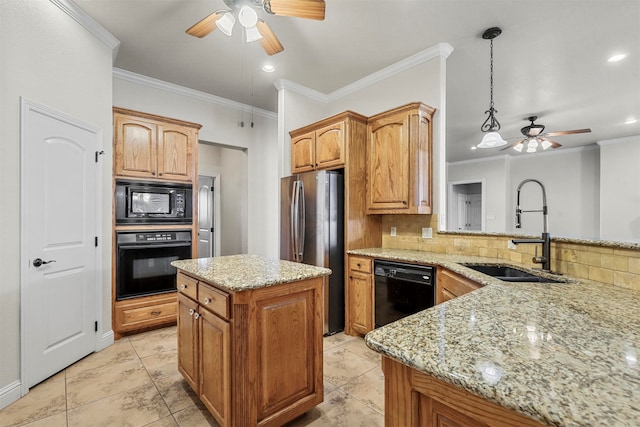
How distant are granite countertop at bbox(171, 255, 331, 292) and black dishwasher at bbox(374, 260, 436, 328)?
1.08 metres

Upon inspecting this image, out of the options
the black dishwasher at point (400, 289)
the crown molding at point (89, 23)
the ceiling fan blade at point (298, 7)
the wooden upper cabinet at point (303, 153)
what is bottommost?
the black dishwasher at point (400, 289)

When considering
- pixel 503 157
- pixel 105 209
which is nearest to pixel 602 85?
pixel 503 157

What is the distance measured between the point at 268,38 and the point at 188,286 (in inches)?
77.5

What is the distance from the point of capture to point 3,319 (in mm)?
1953

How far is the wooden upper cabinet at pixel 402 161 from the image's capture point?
2900 mm

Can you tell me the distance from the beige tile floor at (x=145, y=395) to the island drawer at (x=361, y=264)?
0.75 metres

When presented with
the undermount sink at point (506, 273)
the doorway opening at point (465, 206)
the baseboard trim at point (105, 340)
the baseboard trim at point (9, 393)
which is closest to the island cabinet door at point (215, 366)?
the baseboard trim at point (9, 393)

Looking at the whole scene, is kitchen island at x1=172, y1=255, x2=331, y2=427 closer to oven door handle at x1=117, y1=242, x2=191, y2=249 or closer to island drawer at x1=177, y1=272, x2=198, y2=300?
island drawer at x1=177, y1=272, x2=198, y2=300

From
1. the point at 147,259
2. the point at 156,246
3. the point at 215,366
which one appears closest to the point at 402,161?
the point at 215,366

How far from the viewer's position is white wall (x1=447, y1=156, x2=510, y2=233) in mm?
7297

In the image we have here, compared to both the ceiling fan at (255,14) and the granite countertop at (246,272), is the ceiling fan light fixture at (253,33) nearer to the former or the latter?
the ceiling fan at (255,14)

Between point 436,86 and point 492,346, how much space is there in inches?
114

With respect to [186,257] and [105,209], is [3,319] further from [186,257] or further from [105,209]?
[186,257]

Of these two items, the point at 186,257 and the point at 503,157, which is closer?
the point at 186,257
